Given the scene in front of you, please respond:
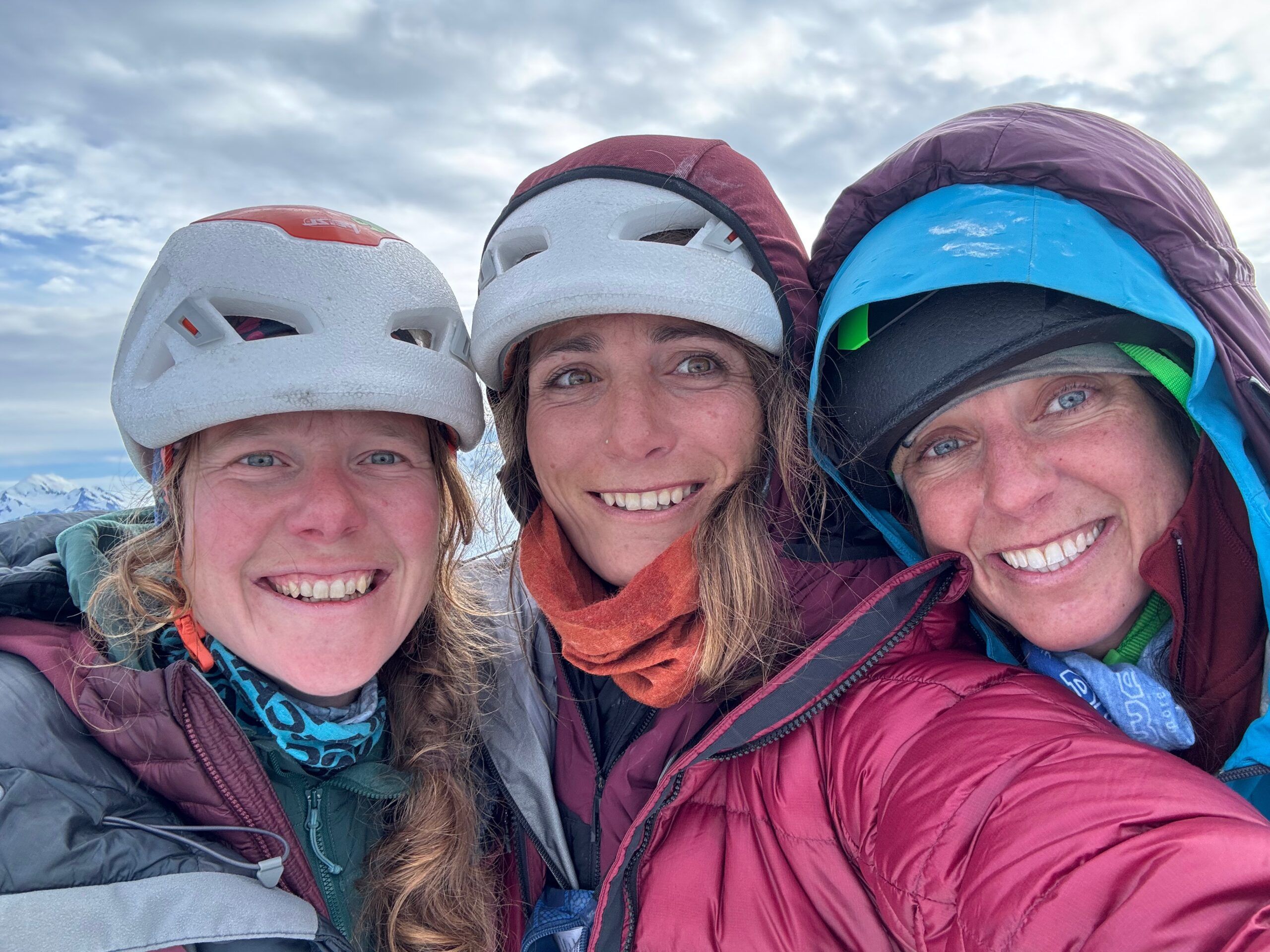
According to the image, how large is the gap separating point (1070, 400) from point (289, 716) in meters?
2.01

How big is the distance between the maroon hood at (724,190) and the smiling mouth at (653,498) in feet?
1.57

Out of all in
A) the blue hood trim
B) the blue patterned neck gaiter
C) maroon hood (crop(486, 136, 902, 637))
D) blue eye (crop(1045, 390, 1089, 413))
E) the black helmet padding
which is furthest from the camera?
maroon hood (crop(486, 136, 902, 637))

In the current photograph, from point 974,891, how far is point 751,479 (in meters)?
1.16

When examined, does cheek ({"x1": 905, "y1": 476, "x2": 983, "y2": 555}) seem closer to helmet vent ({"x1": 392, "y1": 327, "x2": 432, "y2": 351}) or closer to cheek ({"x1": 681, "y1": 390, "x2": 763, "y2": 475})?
cheek ({"x1": 681, "y1": 390, "x2": 763, "y2": 475})

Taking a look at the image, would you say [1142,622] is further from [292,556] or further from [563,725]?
[292,556]

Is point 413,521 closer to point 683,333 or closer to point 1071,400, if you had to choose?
point 683,333

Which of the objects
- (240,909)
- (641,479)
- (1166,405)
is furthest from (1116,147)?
(240,909)

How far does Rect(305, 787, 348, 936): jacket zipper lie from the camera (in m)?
1.95

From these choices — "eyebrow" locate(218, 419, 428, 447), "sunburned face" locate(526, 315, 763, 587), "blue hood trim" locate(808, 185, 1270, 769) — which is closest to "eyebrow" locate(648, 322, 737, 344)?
"sunburned face" locate(526, 315, 763, 587)

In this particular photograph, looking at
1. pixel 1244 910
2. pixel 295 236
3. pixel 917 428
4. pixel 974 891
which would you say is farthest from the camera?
pixel 295 236

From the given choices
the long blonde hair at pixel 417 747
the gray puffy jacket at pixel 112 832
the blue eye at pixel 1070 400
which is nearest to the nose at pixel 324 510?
the long blonde hair at pixel 417 747

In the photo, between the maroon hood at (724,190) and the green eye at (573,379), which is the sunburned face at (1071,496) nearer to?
the maroon hood at (724,190)

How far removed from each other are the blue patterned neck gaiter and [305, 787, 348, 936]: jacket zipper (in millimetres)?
87

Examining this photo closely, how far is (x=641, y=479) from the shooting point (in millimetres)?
2205
